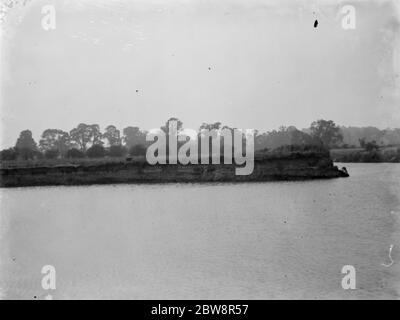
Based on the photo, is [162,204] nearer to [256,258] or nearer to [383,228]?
[256,258]

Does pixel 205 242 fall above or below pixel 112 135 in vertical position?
below

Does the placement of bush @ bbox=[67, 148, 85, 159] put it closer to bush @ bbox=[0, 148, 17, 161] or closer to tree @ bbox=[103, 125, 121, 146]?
tree @ bbox=[103, 125, 121, 146]

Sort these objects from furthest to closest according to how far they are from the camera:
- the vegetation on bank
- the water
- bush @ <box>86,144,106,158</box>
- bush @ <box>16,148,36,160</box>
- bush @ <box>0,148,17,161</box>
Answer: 1. bush @ <box>86,144,106,158</box>
2. bush @ <box>16,148,36,160</box>
3. the vegetation on bank
4. bush @ <box>0,148,17,161</box>
5. the water

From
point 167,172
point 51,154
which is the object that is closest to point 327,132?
point 167,172

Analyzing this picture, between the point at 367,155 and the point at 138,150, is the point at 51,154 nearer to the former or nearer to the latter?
the point at 138,150

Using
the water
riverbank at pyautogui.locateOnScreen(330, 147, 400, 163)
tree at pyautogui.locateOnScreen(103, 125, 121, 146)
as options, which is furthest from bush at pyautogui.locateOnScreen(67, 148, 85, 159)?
riverbank at pyautogui.locateOnScreen(330, 147, 400, 163)
